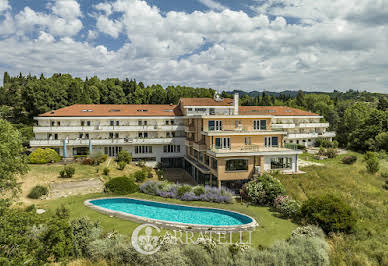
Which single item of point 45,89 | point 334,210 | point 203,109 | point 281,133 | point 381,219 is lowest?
point 381,219

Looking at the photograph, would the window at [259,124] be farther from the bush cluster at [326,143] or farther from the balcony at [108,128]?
the bush cluster at [326,143]

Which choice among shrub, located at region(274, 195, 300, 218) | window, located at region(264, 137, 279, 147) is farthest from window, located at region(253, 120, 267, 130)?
shrub, located at region(274, 195, 300, 218)

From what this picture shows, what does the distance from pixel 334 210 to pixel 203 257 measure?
37.9 ft

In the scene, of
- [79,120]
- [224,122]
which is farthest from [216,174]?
[79,120]

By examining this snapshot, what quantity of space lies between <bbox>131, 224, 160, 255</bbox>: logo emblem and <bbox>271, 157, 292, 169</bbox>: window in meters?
16.9

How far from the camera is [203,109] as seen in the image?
41.5 meters

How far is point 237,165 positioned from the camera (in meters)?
28.7

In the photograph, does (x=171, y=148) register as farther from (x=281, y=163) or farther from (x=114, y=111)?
(x=281, y=163)

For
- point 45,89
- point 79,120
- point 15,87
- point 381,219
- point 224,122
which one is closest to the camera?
point 381,219

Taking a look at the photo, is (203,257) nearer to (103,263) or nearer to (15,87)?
(103,263)

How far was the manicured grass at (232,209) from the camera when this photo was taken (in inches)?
718

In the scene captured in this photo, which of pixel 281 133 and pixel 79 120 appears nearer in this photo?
pixel 281 133

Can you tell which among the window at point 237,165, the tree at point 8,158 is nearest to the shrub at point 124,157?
the tree at point 8,158

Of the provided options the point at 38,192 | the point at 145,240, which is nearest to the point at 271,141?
the point at 145,240
